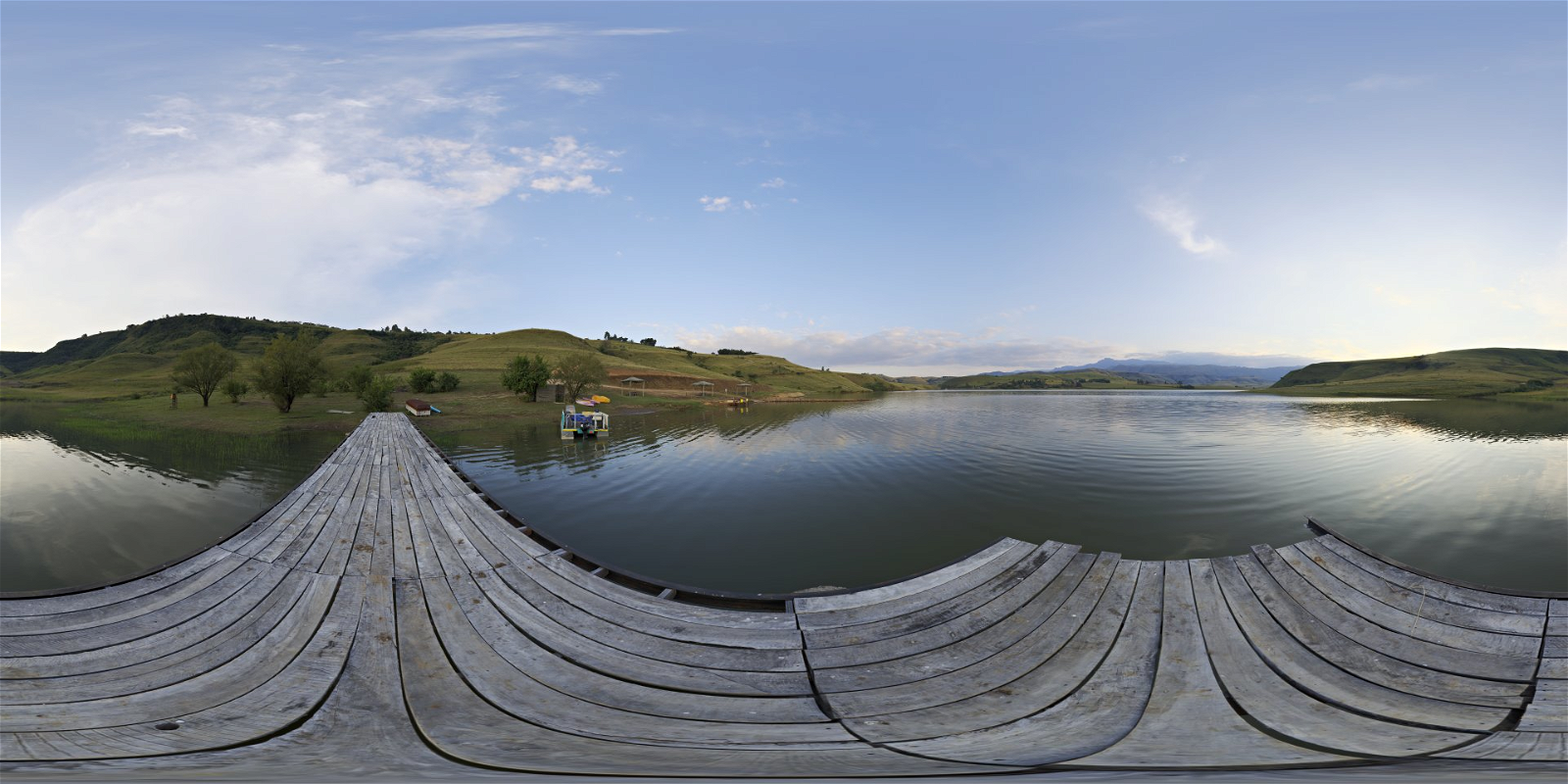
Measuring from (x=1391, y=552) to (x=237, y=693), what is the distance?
19.8 metres

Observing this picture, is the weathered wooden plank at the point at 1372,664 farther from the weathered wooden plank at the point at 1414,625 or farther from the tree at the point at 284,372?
the tree at the point at 284,372

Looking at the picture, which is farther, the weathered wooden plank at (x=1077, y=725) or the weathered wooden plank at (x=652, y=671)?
the weathered wooden plank at (x=652, y=671)

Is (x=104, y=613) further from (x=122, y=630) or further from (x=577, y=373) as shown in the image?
(x=577, y=373)

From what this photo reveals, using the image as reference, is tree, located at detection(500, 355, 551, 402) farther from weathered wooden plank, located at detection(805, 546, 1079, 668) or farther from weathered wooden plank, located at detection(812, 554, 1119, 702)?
weathered wooden plank, located at detection(812, 554, 1119, 702)

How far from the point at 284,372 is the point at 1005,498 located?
56453mm

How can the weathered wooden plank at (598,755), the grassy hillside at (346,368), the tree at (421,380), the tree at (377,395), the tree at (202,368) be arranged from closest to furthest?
the weathered wooden plank at (598,755), the grassy hillside at (346,368), the tree at (377,395), the tree at (202,368), the tree at (421,380)

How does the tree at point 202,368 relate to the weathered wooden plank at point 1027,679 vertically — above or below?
above

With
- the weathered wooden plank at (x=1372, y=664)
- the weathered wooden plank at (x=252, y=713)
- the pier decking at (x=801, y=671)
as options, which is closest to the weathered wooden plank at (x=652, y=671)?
the pier decking at (x=801, y=671)

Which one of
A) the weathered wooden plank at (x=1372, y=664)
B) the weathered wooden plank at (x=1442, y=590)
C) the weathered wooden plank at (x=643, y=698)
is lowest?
the weathered wooden plank at (x=643, y=698)

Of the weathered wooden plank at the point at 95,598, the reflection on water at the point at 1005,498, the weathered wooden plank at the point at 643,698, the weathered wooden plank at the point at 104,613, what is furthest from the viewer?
the reflection on water at the point at 1005,498

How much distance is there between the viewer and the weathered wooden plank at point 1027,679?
3942 millimetres

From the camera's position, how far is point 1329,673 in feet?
15.1

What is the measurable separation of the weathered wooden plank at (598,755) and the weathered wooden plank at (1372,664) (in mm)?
4219

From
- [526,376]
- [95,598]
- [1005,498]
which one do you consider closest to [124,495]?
[95,598]
